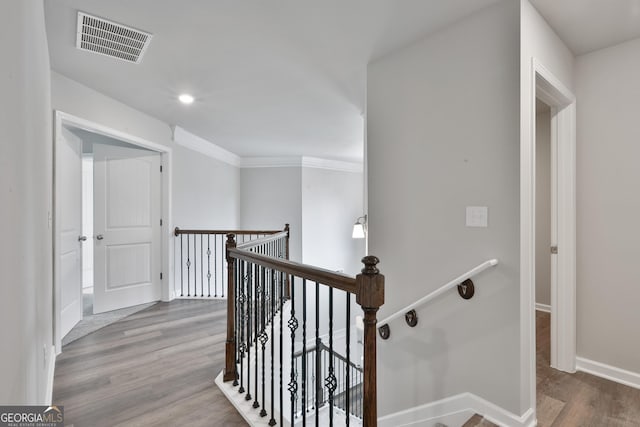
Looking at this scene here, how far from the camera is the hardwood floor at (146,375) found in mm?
1985

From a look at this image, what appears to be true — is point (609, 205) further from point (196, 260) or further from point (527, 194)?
point (196, 260)

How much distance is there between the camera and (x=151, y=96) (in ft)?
10.9

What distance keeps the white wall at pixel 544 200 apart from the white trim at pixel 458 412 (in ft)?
6.90

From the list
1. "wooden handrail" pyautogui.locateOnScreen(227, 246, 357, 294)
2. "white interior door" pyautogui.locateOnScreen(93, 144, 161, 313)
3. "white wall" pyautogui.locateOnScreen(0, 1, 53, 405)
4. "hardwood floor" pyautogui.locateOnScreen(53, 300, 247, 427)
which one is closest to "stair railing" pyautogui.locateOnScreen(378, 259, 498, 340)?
"wooden handrail" pyautogui.locateOnScreen(227, 246, 357, 294)

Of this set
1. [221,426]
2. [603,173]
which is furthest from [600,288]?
[221,426]

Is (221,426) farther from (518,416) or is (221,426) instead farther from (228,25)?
(228,25)

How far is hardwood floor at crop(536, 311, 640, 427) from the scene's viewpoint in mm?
1787

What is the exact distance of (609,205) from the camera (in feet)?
7.28

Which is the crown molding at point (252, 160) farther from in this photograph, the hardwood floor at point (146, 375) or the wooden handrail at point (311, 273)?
the wooden handrail at point (311, 273)

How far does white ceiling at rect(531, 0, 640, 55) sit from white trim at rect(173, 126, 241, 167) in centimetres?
418

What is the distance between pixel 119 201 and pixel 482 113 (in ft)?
13.0

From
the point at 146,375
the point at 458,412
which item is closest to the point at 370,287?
the point at 458,412

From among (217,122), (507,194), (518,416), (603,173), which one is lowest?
(518,416)

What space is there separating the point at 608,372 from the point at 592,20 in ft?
7.47
